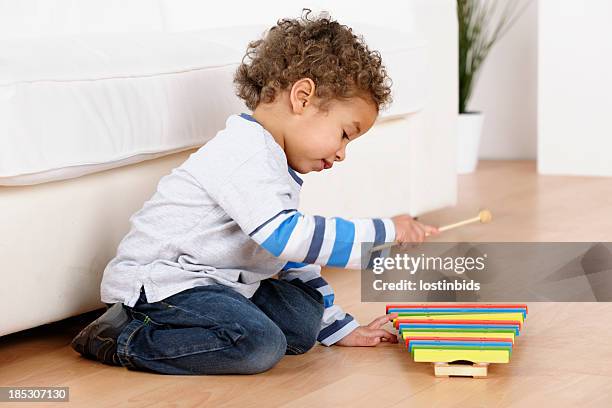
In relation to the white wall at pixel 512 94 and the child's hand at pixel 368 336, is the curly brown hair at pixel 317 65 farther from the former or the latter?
the white wall at pixel 512 94

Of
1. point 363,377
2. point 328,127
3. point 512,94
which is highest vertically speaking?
point 328,127

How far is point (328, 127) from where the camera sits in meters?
1.28

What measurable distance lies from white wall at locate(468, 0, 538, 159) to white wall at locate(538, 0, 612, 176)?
34cm

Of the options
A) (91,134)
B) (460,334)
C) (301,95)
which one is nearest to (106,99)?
(91,134)

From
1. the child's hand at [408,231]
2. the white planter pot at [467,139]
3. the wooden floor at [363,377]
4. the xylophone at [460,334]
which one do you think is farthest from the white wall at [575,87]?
the child's hand at [408,231]

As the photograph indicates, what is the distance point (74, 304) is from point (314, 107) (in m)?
0.43

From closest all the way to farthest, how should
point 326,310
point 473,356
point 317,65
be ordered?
point 473,356 → point 317,65 → point 326,310

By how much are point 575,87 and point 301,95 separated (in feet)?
5.99

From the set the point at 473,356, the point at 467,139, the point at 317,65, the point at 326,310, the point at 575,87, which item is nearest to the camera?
the point at 473,356

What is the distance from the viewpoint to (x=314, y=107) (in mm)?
1284

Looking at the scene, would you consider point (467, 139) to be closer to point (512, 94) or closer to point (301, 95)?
point (512, 94)

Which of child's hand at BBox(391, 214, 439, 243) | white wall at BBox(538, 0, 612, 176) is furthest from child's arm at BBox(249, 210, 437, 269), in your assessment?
white wall at BBox(538, 0, 612, 176)

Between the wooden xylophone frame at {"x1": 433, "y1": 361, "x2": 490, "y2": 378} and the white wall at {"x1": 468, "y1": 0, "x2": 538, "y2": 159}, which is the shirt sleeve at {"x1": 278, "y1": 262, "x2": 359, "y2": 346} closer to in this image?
the wooden xylophone frame at {"x1": 433, "y1": 361, "x2": 490, "y2": 378}

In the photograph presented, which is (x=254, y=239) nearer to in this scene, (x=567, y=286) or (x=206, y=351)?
(x=206, y=351)
